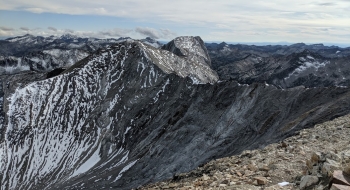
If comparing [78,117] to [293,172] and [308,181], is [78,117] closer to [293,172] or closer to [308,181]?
[293,172]

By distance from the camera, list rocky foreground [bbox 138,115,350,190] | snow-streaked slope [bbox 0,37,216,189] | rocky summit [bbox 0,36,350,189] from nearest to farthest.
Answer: rocky foreground [bbox 138,115,350,190], rocky summit [bbox 0,36,350,189], snow-streaked slope [bbox 0,37,216,189]

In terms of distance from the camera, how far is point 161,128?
10225 cm

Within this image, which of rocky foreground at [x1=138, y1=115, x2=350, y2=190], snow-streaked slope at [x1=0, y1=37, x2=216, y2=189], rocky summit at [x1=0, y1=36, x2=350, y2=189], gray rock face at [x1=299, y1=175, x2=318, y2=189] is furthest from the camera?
snow-streaked slope at [x1=0, y1=37, x2=216, y2=189]

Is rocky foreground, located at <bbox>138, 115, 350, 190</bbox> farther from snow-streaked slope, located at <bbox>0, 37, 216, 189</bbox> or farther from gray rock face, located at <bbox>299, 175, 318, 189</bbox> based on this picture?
snow-streaked slope, located at <bbox>0, 37, 216, 189</bbox>

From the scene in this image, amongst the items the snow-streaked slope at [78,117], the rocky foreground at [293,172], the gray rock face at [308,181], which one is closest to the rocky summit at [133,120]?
the snow-streaked slope at [78,117]

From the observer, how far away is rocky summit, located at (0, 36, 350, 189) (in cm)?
7600

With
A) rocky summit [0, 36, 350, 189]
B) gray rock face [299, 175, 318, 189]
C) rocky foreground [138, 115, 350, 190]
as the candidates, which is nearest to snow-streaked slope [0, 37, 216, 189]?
rocky summit [0, 36, 350, 189]

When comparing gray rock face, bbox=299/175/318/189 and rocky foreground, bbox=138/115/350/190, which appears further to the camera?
gray rock face, bbox=299/175/318/189

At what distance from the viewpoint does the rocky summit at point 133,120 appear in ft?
249

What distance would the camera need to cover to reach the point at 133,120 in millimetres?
118000

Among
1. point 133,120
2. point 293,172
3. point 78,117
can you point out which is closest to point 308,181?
point 293,172

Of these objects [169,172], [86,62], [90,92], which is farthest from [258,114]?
[86,62]

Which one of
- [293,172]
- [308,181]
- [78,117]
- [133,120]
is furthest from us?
[78,117]

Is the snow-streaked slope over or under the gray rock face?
under
